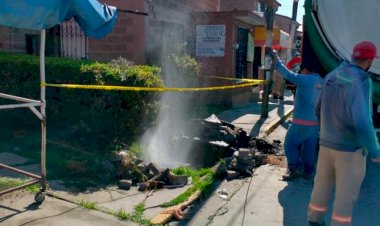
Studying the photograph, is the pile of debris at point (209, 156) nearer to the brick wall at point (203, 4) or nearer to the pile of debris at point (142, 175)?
the pile of debris at point (142, 175)

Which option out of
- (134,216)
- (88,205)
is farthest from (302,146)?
(88,205)

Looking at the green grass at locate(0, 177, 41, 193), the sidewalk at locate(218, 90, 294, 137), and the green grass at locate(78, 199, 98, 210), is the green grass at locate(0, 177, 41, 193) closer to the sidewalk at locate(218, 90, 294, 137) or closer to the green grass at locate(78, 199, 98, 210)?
the green grass at locate(78, 199, 98, 210)

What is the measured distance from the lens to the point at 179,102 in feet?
33.9

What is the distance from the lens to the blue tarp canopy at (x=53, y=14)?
4.39m

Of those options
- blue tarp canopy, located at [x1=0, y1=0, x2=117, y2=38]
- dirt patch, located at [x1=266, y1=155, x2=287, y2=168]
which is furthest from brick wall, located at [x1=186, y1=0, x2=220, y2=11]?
blue tarp canopy, located at [x1=0, y1=0, x2=117, y2=38]

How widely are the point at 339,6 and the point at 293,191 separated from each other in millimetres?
3020

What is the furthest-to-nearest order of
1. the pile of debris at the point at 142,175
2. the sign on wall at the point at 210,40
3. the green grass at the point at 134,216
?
the sign on wall at the point at 210,40
the pile of debris at the point at 142,175
the green grass at the point at 134,216

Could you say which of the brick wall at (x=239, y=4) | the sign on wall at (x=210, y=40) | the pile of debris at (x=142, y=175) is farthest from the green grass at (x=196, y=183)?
the brick wall at (x=239, y=4)

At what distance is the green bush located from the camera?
22.4 ft

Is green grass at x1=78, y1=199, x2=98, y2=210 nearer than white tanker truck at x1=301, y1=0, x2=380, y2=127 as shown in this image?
Yes

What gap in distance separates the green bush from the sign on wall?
4935 millimetres

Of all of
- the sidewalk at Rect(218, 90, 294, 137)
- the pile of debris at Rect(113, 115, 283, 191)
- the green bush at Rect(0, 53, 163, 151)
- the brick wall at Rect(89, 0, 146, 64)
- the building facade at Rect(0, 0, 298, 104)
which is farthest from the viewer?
the building facade at Rect(0, 0, 298, 104)

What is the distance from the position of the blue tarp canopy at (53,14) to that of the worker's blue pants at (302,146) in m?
3.03

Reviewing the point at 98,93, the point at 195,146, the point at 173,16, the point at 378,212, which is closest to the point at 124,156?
the point at 98,93
